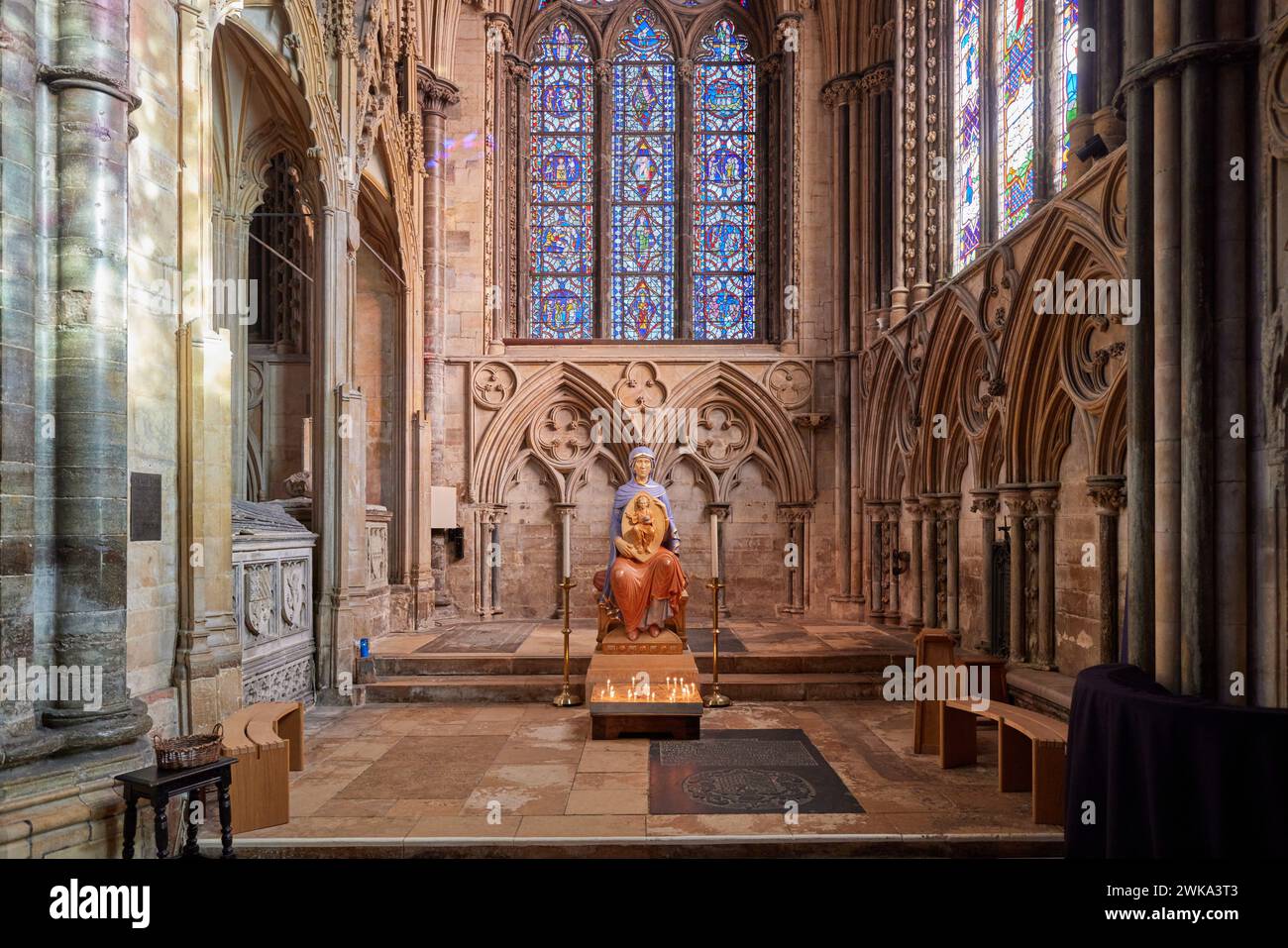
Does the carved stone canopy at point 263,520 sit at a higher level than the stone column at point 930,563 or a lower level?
higher

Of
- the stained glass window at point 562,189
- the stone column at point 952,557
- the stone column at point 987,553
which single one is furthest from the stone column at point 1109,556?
the stained glass window at point 562,189

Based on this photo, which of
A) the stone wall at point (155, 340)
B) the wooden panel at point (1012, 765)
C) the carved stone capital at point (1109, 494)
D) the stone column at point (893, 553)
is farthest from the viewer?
the stone column at point (893, 553)

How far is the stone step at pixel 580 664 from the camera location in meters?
9.85

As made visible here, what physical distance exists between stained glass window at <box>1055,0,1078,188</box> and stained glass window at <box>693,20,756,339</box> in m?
6.66

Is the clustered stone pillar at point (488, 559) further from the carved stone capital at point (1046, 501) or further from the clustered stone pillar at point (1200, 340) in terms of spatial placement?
the clustered stone pillar at point (1200, 340)

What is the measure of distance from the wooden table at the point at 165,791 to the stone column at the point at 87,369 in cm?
52

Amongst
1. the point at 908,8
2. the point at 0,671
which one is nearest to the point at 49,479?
the point at 0,671

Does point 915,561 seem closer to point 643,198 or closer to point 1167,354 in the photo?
point 1167,354

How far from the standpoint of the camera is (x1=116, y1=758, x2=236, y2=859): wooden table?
4.47 meters

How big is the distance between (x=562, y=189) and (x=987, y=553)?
30.4 feet

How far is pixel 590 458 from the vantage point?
14.3m

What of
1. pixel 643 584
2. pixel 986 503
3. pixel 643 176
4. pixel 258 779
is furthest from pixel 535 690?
pixel 643 176

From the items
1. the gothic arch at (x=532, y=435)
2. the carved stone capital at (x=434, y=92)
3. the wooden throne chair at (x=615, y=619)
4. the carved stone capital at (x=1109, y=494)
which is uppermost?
the carved stone capital at (x=434, y=92)

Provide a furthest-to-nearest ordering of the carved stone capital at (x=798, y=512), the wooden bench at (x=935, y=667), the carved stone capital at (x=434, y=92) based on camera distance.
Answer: the carved stone capital at (x=798, y=512) → the carved stone capital at (x=434, y=92) → the wooden bench at (x=935, y=667)
